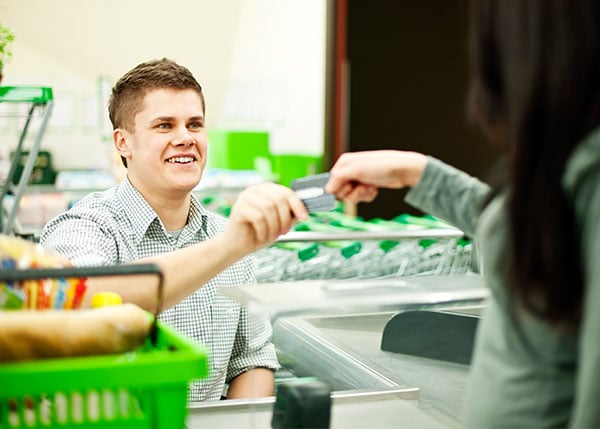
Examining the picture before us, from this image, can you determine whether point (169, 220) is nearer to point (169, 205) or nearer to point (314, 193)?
point (169, 205)

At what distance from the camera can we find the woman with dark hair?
0.89 meters

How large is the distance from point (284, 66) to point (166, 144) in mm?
5452

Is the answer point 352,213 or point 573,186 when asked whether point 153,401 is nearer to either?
point 573,186

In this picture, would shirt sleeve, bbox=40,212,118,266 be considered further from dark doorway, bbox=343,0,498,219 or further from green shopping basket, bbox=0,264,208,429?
dark doorway, bbox=343,0,498,219

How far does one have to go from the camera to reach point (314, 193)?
1481mm

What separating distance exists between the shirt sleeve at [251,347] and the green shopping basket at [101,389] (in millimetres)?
1353

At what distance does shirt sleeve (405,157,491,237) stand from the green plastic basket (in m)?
0.44

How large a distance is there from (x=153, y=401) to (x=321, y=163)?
21.0 ft

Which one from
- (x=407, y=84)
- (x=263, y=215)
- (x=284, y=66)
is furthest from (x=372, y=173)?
(x=284, y=66)

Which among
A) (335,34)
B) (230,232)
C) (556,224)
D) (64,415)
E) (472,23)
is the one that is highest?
(335,34)

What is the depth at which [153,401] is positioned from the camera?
1.07 meters

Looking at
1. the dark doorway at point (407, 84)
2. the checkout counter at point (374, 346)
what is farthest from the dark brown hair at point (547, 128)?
the dark doorway at point (407, 84)

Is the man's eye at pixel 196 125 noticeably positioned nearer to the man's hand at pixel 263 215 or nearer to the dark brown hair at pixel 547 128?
the man's hand at pixel 263 215

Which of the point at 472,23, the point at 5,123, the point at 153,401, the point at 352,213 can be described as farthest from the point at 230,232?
the point at 5,123
